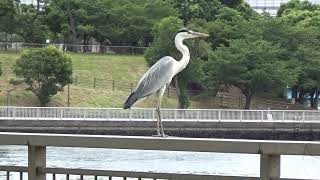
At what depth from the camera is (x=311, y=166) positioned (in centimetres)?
3073

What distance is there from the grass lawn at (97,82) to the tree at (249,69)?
16.6 feet

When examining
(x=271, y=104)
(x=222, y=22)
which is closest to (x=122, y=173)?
(x=271, y=104)

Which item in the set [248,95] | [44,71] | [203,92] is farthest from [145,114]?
[203,92]

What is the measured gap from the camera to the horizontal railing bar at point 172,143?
5.24 meters

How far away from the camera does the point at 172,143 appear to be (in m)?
5.52

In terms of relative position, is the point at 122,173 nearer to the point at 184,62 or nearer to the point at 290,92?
the point at 184,62

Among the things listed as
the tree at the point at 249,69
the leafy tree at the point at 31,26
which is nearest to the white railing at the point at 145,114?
the tree at the point at 249,69

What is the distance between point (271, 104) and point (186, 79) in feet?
36.8

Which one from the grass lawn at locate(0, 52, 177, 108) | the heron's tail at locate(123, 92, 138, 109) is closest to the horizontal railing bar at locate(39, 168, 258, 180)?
the heron's tail at locate(123, 92, 138, 109)

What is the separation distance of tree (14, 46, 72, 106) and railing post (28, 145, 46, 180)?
49338 millimetres

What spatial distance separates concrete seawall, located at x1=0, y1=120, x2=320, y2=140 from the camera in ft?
152

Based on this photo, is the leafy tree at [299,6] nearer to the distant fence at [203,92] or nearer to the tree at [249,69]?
the distant fence at [203,92]

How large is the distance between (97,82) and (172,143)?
60703 millimetres

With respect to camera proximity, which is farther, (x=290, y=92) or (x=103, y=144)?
(x=290, y=92)
